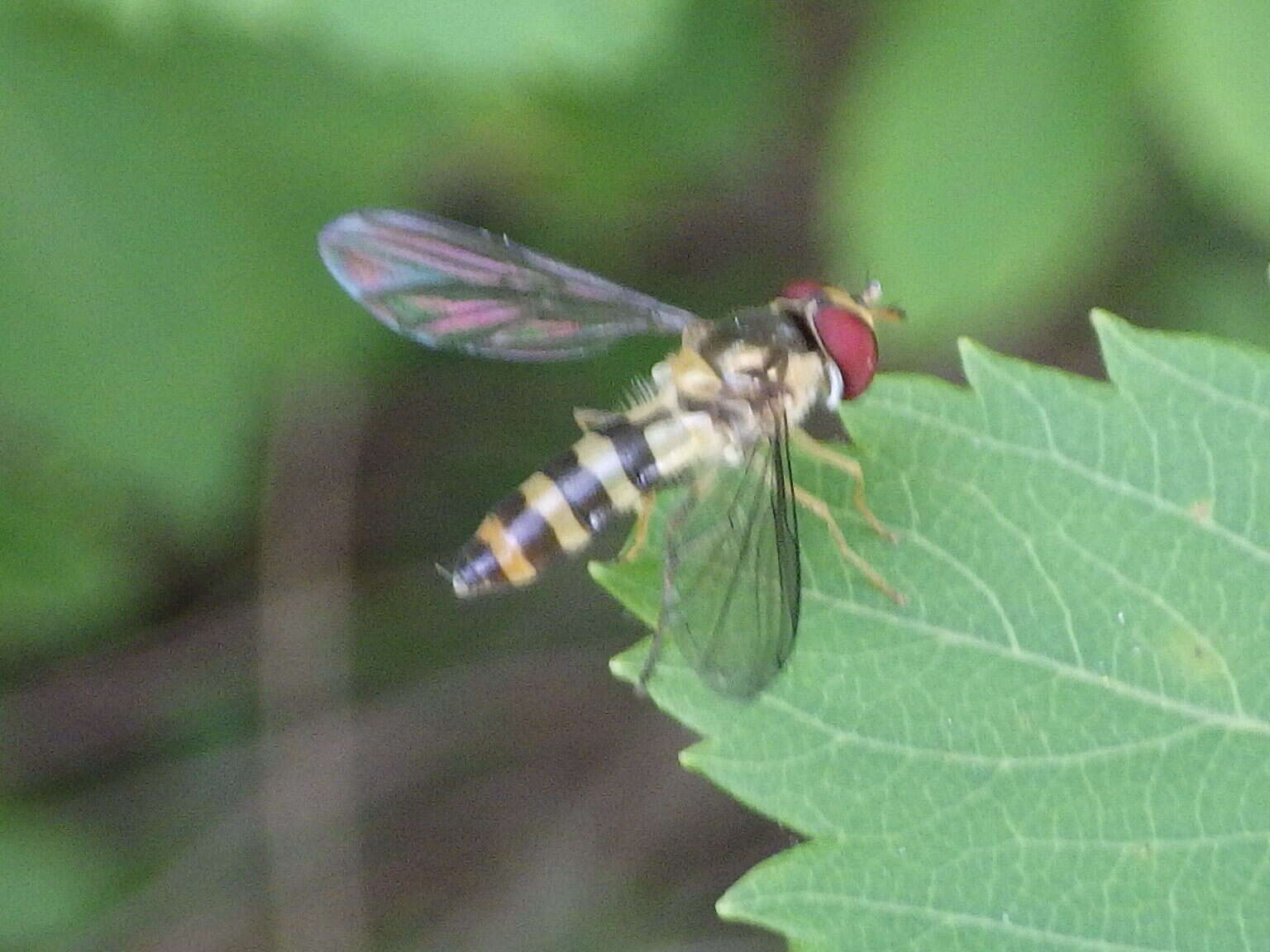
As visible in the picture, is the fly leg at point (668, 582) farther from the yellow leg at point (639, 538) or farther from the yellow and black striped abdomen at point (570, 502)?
the yellow and black striped abdomen at point (570, 502)

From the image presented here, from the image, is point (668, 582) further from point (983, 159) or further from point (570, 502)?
point (983, 159)

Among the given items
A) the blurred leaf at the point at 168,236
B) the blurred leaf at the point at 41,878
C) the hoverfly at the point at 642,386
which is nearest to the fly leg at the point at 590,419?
the hoverfly at the point at 642,386

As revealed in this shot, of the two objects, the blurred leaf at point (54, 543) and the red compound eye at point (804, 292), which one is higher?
the red compound eye at point (804, 292)

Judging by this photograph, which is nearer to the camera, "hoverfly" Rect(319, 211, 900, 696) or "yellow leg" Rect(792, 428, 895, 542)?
"yellow leg" Rect(792, 428, 895, 542)

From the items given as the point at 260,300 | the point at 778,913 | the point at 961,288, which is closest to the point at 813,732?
the point at 778,913

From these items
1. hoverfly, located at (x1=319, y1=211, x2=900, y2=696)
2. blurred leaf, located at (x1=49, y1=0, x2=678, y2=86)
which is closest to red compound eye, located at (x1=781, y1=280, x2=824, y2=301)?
hoverfly, located at (x1=319, y1=211, x2=900, y2=696)

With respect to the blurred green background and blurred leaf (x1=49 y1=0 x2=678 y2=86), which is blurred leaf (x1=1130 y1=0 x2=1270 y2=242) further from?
blurred leaf (x1=49 y1=0 x2=678 y2=86)

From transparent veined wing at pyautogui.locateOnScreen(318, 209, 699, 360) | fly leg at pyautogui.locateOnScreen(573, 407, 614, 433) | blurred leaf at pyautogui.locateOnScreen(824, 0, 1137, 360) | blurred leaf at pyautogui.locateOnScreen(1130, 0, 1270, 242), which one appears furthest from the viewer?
Result: blurred leaf at pyautogui.locateOnScreen(824, 0, 1137, 360)
